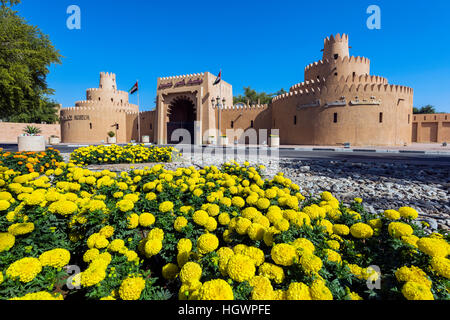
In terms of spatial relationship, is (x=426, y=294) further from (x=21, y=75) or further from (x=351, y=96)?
(x=351, y=96)

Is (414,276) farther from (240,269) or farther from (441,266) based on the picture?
(240,269)

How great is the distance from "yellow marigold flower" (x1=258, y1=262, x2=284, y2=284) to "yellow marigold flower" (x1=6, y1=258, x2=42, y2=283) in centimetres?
124

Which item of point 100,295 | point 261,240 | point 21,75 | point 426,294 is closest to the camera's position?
point 426,294

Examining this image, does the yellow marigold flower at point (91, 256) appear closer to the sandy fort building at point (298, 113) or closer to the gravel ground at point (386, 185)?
the gravel ground at point (386, 185)

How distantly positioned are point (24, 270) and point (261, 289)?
49.9 inches

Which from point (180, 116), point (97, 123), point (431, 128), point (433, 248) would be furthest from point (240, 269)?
point (431, 128)

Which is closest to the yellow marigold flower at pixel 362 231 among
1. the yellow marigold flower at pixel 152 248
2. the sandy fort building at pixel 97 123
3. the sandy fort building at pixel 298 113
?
the yellow marigold flower at pixel 152 248

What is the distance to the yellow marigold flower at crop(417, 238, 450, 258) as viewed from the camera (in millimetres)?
1176

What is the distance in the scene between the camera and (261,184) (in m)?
3.06

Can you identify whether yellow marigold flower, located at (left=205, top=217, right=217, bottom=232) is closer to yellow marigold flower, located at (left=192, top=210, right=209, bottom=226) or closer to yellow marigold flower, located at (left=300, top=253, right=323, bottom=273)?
yellow marigold flower, located at (left=192, top=210, right=209, bottom=226)

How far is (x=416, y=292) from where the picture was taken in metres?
0.96

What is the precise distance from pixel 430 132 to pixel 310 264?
37.1 metres
